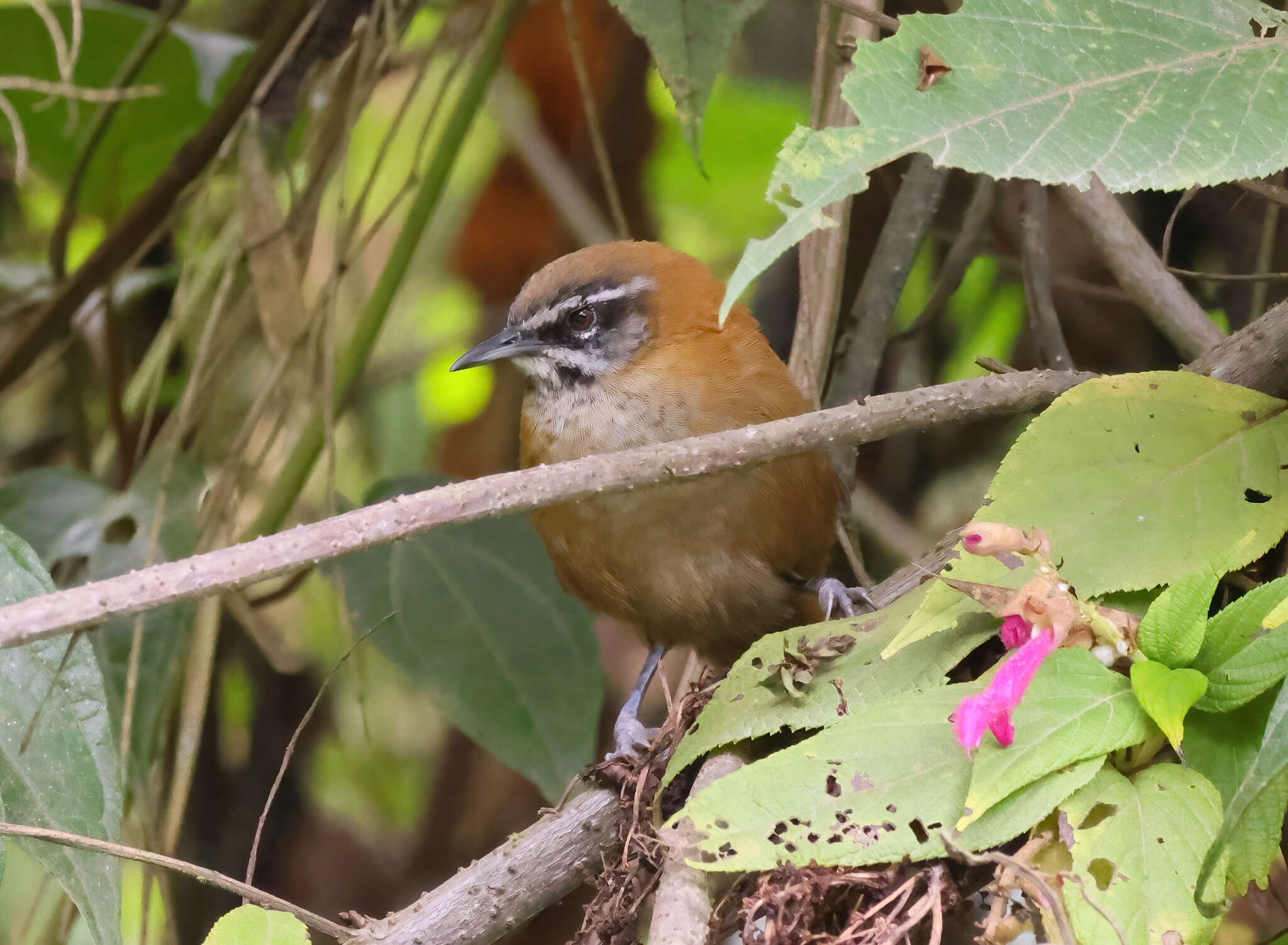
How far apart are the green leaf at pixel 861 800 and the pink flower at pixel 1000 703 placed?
6 centimetres

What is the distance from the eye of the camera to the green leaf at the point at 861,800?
115 centimetres

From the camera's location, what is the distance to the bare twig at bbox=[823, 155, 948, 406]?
8.28 feet

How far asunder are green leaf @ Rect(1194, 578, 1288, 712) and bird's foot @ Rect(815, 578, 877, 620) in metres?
1.00

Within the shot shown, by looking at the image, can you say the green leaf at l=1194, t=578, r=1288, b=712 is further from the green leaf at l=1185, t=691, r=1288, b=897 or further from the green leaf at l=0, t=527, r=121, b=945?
the green leaf at l=0, t=527, r=121, b=945

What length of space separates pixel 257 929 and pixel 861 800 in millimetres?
699

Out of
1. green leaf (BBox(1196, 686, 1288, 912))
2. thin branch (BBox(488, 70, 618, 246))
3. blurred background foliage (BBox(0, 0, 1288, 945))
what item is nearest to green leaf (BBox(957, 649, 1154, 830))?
green leaf (BBox(1196, 686, 1288, 912))

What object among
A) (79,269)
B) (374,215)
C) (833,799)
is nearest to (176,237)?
(79,269)

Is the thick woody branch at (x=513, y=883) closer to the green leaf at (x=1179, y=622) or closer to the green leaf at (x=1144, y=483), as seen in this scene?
the green leaf at (x=1144, y=483)

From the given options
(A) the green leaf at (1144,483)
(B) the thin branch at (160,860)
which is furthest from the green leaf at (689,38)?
(B) the thin branch at (160,860)

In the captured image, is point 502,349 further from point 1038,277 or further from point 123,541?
point 1038,277

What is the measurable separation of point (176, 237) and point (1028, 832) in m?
2.82

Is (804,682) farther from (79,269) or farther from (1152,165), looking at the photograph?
(79,269)

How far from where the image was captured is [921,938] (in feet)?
4.04

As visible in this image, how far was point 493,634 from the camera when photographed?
254cm
